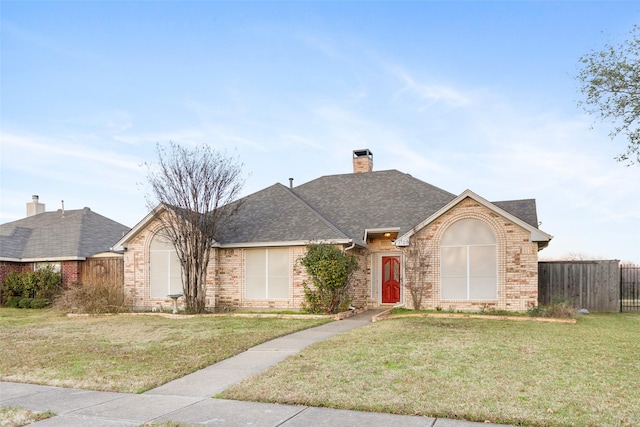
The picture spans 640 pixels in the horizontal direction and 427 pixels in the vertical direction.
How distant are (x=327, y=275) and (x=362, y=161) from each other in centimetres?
1002

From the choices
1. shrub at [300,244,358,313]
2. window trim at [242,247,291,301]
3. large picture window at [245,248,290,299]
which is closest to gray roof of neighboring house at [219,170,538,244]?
window trim at [242,247,291,301]

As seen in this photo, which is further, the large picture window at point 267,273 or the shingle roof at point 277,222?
the large picture window at point 267,273

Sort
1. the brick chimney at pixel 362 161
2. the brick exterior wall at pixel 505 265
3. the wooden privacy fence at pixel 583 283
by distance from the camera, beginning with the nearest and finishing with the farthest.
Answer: the brick exterior wall at pixel 505 265, the wooden privacy fence at pixel 583 283, the brick chimney at pixel 362 161

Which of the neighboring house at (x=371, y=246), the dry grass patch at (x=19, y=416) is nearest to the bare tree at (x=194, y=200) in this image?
the neighboring house at (x=371, y=246)

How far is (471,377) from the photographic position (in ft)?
25.5

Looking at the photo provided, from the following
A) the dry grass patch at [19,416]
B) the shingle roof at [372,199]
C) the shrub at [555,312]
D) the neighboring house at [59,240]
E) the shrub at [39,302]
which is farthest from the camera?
the neighboring house at [59,240]

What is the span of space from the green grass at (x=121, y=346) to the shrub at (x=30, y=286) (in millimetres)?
6055

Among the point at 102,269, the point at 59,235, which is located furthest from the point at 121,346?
the point at 59,235

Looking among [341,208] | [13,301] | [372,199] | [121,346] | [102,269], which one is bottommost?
[13,301]

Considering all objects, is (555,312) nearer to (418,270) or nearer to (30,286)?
(418,270)

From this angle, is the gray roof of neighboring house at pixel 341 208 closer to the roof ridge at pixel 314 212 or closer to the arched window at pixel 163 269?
the roof ridge at pixel 314 212

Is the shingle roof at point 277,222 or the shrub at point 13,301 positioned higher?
the shingle roof at point 277,222

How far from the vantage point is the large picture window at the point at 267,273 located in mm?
18812

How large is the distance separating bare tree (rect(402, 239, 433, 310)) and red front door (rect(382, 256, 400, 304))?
2.39 metres
